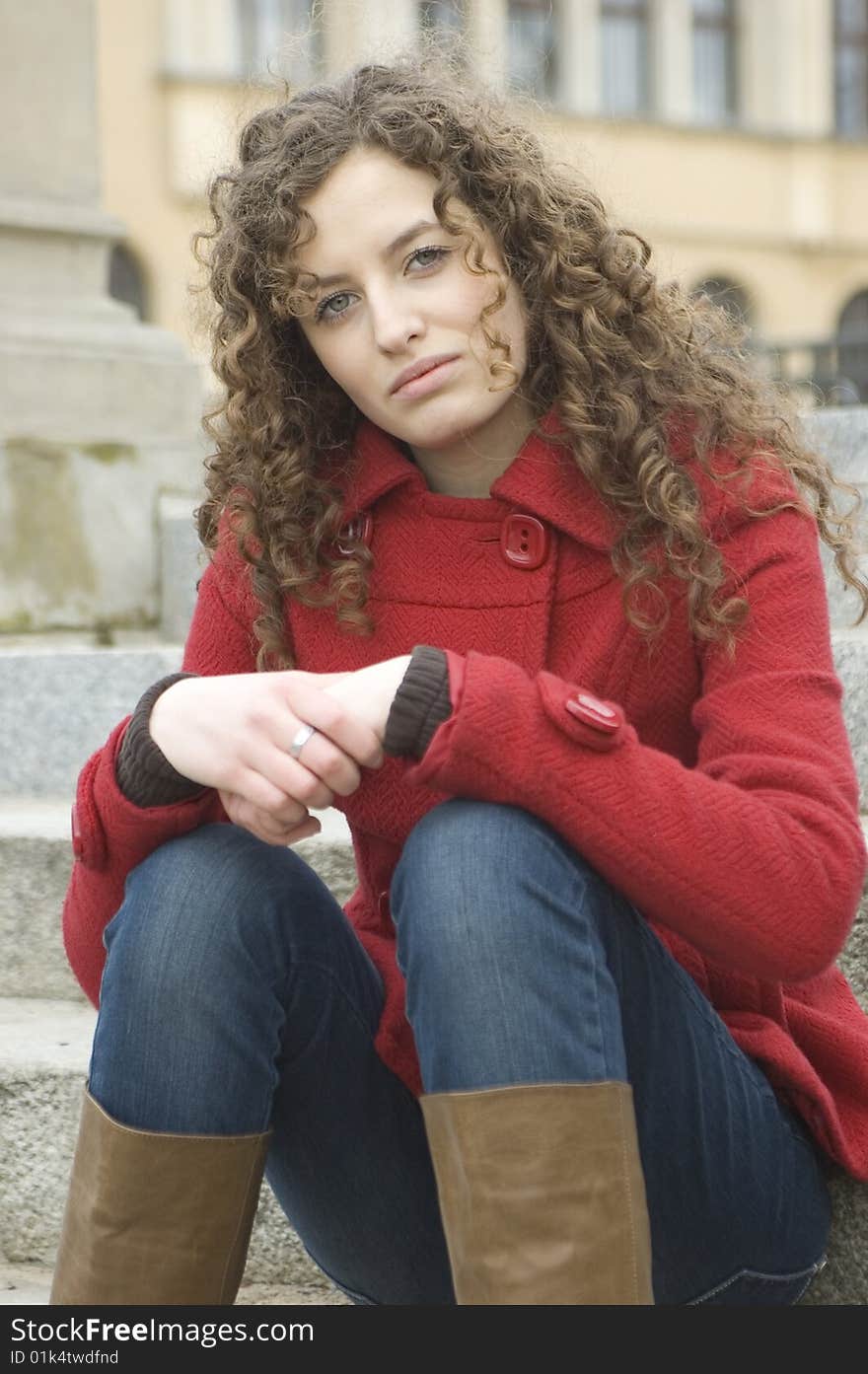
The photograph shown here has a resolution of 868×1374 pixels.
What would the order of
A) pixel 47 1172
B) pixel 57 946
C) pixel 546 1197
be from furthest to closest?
pixel 57 946, pixel 47 1172, pixel 546 1197

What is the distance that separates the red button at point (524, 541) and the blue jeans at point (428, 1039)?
0.32 m

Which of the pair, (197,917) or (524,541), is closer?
(197,917)

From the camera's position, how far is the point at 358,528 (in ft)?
6.12

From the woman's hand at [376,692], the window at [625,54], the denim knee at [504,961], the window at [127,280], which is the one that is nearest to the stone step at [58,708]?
the woman's hand at [376,692]

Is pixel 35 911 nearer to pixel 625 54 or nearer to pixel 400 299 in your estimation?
pixel 400 299

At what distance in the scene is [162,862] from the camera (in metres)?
1.62

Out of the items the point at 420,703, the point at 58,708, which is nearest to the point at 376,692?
the point at 420,703

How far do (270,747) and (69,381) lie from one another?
2.76 metres

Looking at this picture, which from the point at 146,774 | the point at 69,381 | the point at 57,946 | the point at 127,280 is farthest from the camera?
the point at 127,280

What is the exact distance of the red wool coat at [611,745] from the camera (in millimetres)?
1502

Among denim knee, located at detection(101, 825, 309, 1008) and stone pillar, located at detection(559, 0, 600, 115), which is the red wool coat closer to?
denim knee, located at detection(101, 825, 309, 1008)

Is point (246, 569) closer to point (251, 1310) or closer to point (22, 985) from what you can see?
point (251, 1310)

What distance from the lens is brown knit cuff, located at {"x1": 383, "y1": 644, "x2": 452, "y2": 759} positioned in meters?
1.54

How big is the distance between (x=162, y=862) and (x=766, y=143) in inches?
808
